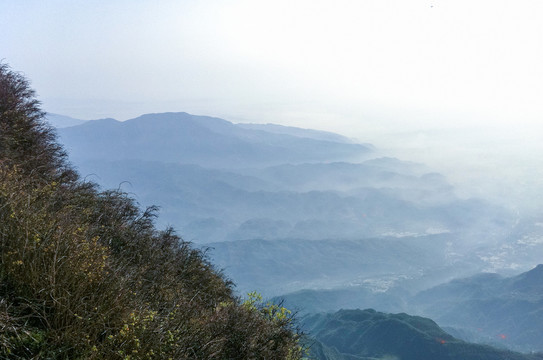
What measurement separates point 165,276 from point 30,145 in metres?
10.5

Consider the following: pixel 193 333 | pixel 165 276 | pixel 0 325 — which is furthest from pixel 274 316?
pixel 0 325

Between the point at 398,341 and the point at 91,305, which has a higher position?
the point at 91,305

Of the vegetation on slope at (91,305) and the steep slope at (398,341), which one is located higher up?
the vegetation on slope at (91,305)

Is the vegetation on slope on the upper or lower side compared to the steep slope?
upper

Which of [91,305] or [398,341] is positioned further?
[398,341]

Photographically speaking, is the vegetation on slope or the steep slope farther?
the steep slope

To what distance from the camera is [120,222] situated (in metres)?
15.0

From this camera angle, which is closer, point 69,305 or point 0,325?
point 0,325

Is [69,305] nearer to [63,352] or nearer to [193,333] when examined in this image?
[63,352]

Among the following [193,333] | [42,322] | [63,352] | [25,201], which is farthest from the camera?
[25,201]

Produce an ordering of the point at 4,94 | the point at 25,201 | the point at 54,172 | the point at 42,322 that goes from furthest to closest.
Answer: the point at 4,94 → the point at 54,172 → the point at 25,201 → the point at 42,322

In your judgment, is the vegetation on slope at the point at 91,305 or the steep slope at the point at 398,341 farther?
the steep slope at the point at 398,341

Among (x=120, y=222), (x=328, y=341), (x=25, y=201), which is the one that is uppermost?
(x=25, y=201)

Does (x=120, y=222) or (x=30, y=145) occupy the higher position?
(x=30, y=145)
